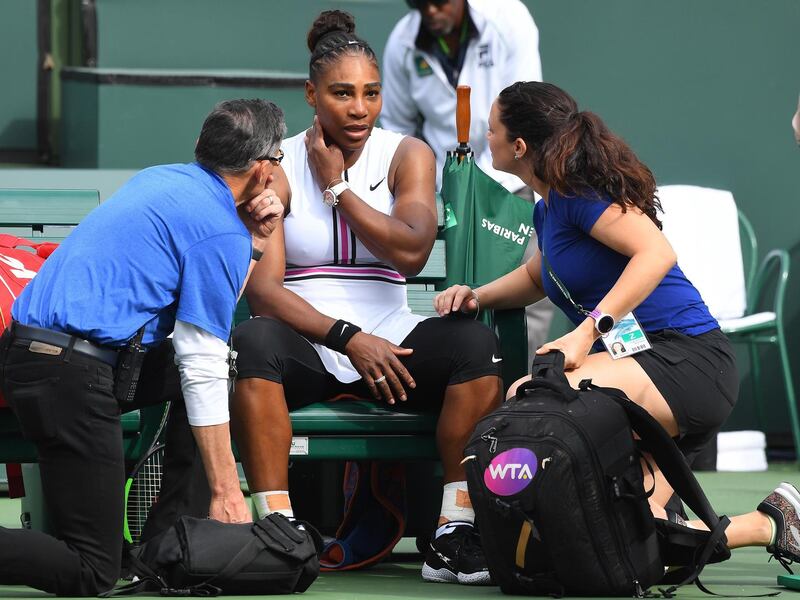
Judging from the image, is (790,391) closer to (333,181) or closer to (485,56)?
(485,56)

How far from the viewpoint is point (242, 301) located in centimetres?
464

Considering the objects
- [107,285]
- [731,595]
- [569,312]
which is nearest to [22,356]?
[107,285]

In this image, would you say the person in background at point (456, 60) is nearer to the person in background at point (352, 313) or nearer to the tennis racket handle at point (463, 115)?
the tennis racket handle at point (463, 115)

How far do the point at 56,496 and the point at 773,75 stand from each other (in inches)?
216

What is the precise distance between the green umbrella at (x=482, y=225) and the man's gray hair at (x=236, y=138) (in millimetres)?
948

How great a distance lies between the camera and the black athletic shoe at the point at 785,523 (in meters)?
4.08

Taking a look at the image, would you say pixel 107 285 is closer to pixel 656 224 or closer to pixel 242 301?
pixel 242 301

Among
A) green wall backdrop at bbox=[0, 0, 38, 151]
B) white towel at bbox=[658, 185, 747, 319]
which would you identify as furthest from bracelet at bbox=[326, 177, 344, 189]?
green wall backdrop at bbox=[0, 0, 38, 151]

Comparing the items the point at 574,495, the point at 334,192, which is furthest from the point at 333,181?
the point at 574,495

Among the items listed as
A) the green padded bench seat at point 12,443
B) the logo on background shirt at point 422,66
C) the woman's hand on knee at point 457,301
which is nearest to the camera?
the green padded bench seat at point 12,443

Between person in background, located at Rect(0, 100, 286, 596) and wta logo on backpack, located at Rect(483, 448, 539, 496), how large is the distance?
597mm

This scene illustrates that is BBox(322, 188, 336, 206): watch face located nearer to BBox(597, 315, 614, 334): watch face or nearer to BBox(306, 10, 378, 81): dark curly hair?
BBox(306, 10, 378, 81): dark curly hair

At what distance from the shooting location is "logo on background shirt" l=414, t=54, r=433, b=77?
664cm

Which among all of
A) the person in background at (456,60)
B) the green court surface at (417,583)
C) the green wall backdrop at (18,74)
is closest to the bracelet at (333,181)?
the green court surface at (417,583)
